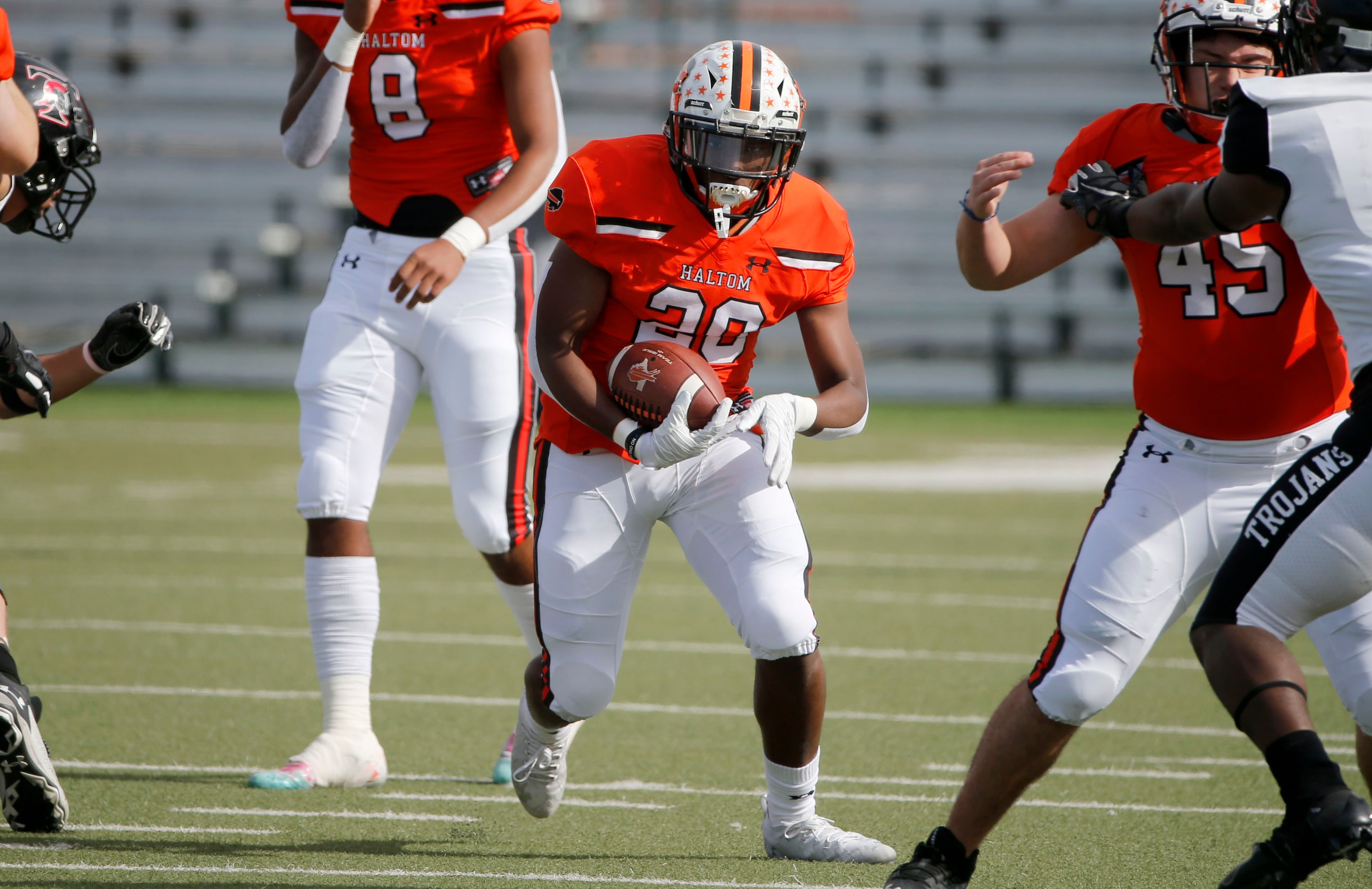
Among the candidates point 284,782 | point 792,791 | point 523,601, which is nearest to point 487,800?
point 284,782

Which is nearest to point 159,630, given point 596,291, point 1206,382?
point 596,291

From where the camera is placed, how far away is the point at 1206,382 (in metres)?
2.79

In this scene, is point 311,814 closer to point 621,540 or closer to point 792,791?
point 621,540

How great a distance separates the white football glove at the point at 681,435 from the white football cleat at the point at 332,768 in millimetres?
1118

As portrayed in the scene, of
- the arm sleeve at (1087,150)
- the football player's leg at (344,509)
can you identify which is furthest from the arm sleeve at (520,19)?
the arm sleeve at (1087,150)

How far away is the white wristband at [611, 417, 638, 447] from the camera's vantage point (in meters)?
2.98

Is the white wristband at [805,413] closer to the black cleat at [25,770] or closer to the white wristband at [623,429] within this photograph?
the white wristband at [623,429]

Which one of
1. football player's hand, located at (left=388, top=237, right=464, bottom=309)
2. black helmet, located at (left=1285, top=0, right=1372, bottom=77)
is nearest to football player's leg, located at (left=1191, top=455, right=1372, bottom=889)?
black helmet, located at (left=1285, top=0, right=1372, bottom=77)

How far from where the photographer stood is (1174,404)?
2811 millimetres

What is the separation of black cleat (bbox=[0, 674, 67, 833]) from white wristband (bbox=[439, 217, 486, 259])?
52.0 inches

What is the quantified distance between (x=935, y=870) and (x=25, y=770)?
165 cm

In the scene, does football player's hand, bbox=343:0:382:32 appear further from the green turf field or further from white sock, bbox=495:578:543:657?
the green turf field

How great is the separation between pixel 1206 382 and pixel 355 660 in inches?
80.3

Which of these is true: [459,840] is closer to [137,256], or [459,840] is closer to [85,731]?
[85,731]
